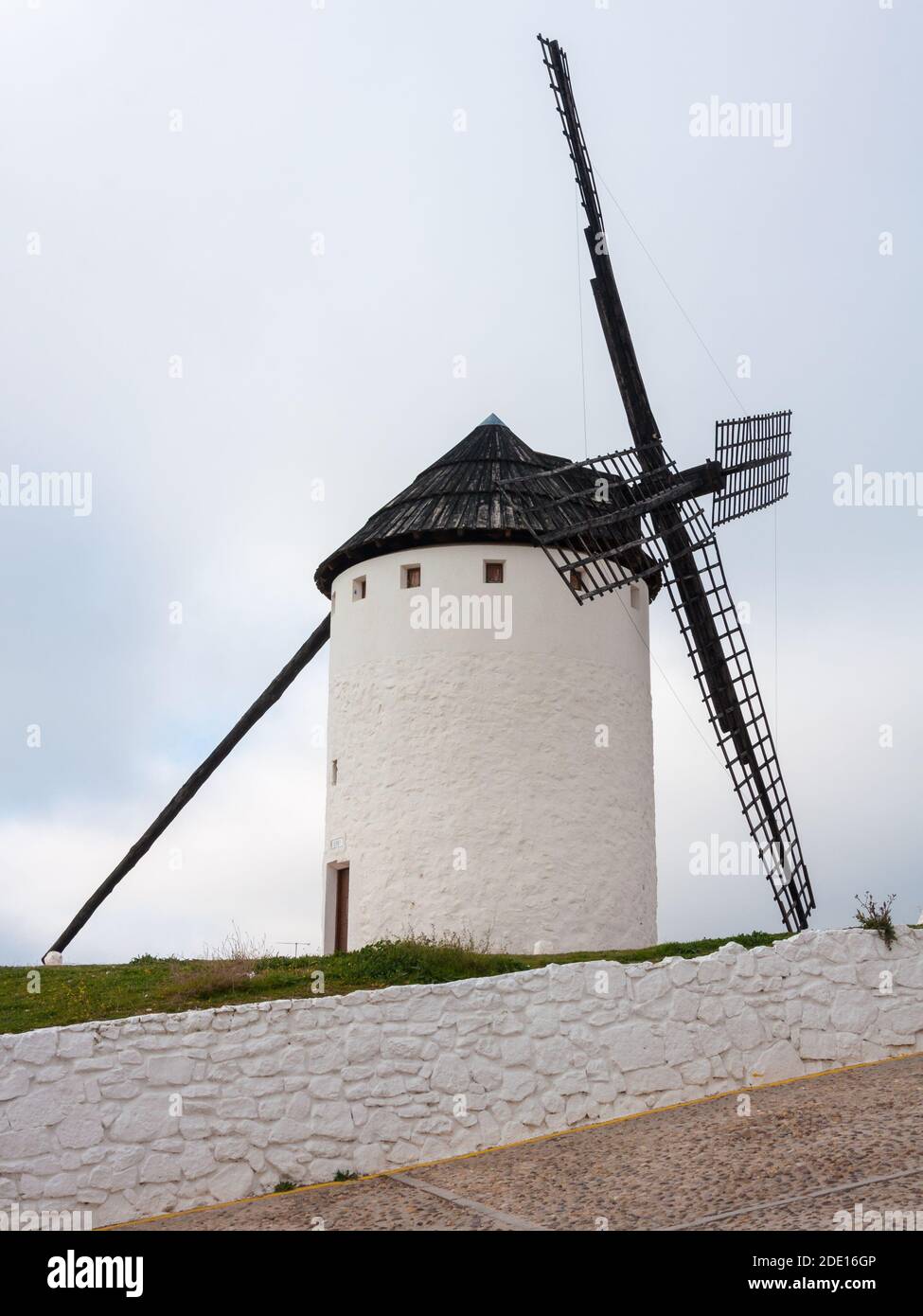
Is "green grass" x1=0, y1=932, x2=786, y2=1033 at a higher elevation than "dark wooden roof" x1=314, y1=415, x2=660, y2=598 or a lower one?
lower

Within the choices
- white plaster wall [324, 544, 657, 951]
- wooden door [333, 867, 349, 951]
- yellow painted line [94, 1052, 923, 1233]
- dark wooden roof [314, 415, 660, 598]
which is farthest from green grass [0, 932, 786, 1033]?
dark wooden roof [314, 415, 660, 598]

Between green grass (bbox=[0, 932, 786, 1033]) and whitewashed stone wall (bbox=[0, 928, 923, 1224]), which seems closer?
whitewashed stone wall (bbox=[0, 928, 923, 1224])

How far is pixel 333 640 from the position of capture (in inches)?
Result: 666

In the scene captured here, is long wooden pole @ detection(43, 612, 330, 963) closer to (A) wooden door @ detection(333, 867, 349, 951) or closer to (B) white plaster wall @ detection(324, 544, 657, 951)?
(B) white plaster wall @ detection(324, 544, 657, 951)

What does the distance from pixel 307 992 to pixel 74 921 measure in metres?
11.4

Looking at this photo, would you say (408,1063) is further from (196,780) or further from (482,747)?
(196,780)

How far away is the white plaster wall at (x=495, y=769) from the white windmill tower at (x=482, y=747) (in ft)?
0.06

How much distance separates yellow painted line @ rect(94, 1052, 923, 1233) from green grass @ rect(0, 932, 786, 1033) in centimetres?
125

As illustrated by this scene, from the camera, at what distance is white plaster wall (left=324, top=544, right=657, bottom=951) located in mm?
14758

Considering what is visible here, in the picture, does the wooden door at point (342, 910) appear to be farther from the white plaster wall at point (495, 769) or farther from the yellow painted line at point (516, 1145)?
the yellow painted line at point (516, 1145)

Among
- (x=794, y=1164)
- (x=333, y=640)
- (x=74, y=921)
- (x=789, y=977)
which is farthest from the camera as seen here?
Answer: (x=74, y=921)

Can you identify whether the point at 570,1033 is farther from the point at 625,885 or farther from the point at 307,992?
the point at 625,885

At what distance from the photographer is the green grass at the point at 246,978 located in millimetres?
9836
